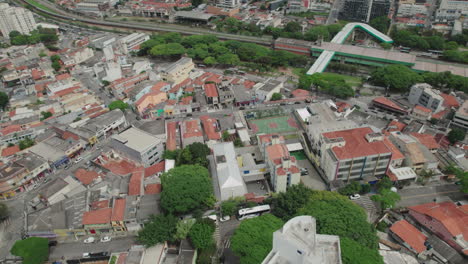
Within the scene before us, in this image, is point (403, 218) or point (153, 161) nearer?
point (403, 218)

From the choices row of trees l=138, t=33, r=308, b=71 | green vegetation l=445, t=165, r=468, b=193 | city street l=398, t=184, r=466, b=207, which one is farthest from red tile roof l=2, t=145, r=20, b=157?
green vegetation l=445, t=165, r=468, b=193

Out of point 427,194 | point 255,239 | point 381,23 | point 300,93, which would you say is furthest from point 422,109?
point 381,23

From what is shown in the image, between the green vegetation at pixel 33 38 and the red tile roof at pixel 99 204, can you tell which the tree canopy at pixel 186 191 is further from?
the green vegetation at pixel 33 38

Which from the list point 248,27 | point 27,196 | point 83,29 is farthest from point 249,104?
point 83,29

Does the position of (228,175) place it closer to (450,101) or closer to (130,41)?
(450,101)

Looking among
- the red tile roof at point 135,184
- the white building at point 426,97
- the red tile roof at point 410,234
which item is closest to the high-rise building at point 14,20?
the red tile roof at point 135,184

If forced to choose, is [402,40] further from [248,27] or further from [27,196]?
[27,196]

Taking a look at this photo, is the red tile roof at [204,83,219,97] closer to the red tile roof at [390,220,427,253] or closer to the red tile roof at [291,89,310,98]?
the red tile roof at [291,89,310,98]
